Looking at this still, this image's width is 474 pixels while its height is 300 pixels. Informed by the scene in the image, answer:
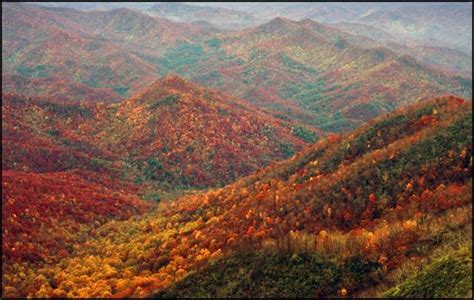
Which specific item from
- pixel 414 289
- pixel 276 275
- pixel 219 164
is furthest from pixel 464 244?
pixel 219 164

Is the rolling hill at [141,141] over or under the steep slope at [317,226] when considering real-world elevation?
under

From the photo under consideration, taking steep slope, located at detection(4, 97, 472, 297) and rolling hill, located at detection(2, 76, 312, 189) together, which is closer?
steep slope, located at detection(4, 97, 472, 297)

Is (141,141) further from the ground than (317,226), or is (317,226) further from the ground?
(317,226)

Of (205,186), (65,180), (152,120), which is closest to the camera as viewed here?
(65,180)

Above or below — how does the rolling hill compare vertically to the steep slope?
below

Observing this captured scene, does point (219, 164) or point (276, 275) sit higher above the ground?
point (276, 275)

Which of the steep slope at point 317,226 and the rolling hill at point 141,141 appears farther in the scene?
the rolling hill at point 141,141

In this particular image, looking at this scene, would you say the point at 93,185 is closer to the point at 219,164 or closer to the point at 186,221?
the point at 186,221

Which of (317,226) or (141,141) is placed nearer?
(317,226)
